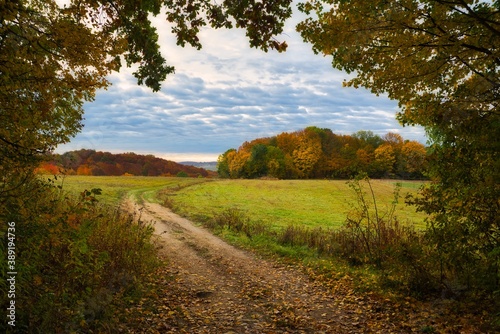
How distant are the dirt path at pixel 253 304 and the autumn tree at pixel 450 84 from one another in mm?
2247

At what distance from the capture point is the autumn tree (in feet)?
20.8

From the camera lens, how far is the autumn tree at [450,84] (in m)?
6.34

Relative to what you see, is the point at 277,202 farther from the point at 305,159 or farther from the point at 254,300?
the point at 305,159

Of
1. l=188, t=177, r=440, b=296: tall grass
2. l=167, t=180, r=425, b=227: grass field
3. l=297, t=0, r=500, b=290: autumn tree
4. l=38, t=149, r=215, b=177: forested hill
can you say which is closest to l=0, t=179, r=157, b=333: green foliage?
l=297, t=0, r=500, b=290: autumn tree

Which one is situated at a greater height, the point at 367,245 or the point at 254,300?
the point at 367,245

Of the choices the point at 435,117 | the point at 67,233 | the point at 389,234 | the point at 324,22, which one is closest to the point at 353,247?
the point at 389,234

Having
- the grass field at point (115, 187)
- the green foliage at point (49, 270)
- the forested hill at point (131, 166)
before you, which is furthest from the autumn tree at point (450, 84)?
the forested hill at point (131, 166)

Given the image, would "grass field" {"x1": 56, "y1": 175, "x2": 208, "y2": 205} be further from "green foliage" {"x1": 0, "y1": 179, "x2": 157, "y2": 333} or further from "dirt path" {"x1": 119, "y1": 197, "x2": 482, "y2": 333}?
"green foliage" {"x1": 0, "y1": 179, "x2": 157, "y2": 333}

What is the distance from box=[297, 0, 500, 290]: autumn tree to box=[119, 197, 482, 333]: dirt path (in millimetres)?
2247

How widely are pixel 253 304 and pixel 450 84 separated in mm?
7084

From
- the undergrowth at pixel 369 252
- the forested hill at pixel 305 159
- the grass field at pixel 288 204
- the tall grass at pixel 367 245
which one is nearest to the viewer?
the undergrowth at pixel 369 252

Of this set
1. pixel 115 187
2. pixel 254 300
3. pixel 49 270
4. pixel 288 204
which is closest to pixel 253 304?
pixel 254 300

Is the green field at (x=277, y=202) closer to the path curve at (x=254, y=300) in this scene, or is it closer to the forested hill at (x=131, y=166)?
the path curve at (x=254, y=300)

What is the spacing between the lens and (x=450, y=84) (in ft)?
25.2
